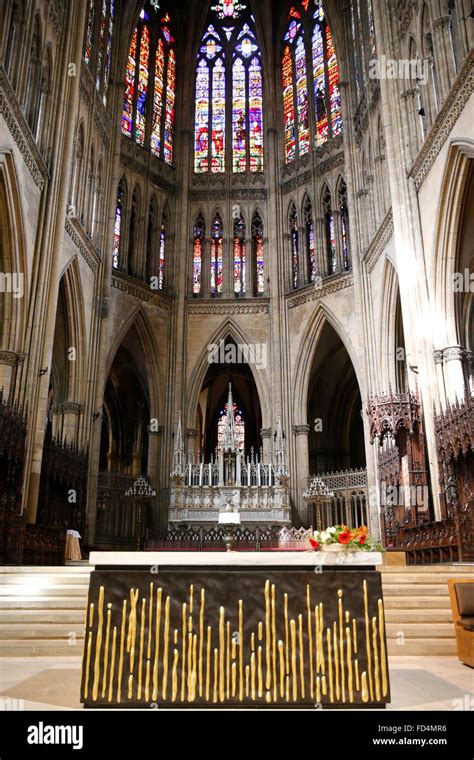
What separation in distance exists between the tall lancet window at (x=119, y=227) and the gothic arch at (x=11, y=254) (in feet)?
26.0

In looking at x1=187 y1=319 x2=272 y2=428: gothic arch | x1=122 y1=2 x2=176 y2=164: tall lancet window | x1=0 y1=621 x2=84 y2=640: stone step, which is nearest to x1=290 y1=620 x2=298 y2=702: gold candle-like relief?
x1=0 y1=621 x2=84 y2=640: stone step

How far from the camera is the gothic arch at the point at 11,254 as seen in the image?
14125 millimetres

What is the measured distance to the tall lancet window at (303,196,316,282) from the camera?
79.4 feet

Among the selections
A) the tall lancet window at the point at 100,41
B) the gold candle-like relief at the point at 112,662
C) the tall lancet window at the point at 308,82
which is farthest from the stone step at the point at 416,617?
the tall lancet window at the point at 308,82

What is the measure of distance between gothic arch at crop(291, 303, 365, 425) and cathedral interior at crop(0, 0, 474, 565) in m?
A: 0.08

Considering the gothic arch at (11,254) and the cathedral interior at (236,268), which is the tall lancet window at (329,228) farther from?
the gothic arch at (11,254)

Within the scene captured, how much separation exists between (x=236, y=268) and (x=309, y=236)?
3.27m

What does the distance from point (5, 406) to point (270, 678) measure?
10.1 metres

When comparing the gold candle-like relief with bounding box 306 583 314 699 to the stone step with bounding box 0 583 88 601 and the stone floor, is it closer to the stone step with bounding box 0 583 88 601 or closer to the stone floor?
the stone floor

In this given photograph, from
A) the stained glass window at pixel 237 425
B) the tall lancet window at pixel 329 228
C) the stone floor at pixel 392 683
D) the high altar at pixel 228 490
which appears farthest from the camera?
the stained glass window at pixel 237 425

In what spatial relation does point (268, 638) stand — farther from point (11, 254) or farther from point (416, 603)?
point (11, 254)

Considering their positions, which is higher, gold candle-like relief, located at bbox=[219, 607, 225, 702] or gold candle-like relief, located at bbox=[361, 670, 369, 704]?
gold candle-like relief, located at bbox=[219, 607, 225, 702]

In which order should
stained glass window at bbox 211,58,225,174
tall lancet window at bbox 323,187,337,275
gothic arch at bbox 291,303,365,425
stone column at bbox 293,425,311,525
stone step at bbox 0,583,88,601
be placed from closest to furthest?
stone step at bbox 0,583,88,601 < stone column at bbox 293,425,311,525 < gothic arch at bbox 291,303,365,425 < tall lancet window at bbox 323,187,337,275 < stained glass window at bbox 211,58,225,174

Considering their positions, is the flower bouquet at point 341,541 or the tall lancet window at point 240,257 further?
the tall lancet window at point 240,257
